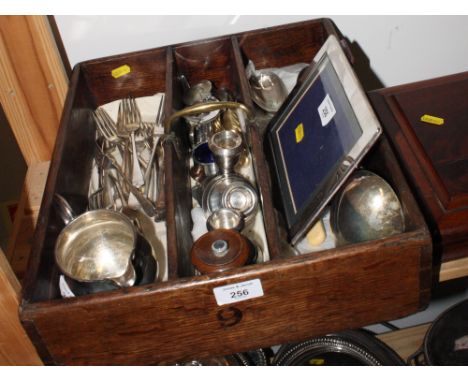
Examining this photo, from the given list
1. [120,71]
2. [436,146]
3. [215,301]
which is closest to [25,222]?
[120,71]

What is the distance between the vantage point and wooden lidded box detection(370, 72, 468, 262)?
0.83 m

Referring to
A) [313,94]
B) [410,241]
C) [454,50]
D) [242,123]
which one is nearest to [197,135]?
[242,123]

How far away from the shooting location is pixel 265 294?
28.0 inches

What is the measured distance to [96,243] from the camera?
84 centimetres

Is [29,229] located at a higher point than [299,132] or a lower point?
lower

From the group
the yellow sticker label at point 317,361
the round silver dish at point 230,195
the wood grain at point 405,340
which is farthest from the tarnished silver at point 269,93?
the wood grain at point 405,340

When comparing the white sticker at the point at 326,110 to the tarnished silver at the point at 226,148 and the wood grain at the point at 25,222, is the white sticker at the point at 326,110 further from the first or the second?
the wood grain at the point at 25,222

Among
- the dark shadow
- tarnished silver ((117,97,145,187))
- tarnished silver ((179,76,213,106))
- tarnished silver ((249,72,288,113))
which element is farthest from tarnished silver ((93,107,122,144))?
the dark shadow

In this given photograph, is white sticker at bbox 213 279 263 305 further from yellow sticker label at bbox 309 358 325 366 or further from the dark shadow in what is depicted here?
the dark shadow

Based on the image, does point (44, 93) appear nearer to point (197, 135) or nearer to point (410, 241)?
point (197, 135)

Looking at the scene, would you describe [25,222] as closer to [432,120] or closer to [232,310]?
[232,310]

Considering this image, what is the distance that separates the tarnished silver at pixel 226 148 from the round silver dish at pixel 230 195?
19 mm

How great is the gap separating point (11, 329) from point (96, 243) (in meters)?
0.18
